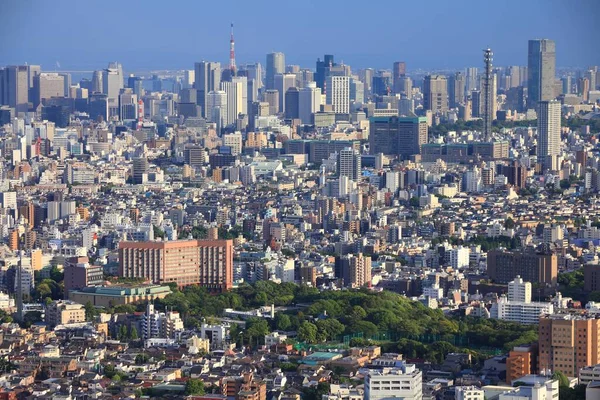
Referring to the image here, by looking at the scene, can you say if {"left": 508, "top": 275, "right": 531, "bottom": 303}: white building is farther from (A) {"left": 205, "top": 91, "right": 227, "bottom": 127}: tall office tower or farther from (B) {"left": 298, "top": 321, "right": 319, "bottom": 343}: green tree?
(A) {"left": 205, "top": 91, "right": 227, "bottom": 127}: tall office tower

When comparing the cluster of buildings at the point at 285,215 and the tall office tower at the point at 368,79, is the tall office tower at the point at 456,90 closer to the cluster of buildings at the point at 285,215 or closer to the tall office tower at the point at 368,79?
the cluster of buildings at the point at 285,215

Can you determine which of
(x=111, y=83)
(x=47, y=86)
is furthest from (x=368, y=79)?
(x=47, y=86)

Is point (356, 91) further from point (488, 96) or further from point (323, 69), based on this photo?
point (488, 96)

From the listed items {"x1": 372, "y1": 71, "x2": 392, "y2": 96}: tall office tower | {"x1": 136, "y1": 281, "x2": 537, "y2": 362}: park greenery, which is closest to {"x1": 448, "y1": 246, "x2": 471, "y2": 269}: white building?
{"x1": 136, "y1": 281, "x2": 537, "y2": 362}: park greenery

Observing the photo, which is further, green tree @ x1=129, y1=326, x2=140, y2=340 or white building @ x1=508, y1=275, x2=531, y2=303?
white building @ x1=508, y1=275, x2=531, y2=303

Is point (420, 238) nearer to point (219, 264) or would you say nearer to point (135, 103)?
point (219, 264)

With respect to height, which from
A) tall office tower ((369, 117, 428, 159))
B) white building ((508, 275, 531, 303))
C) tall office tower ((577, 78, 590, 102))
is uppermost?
tall office tower ((577, 78, 590, 102))
